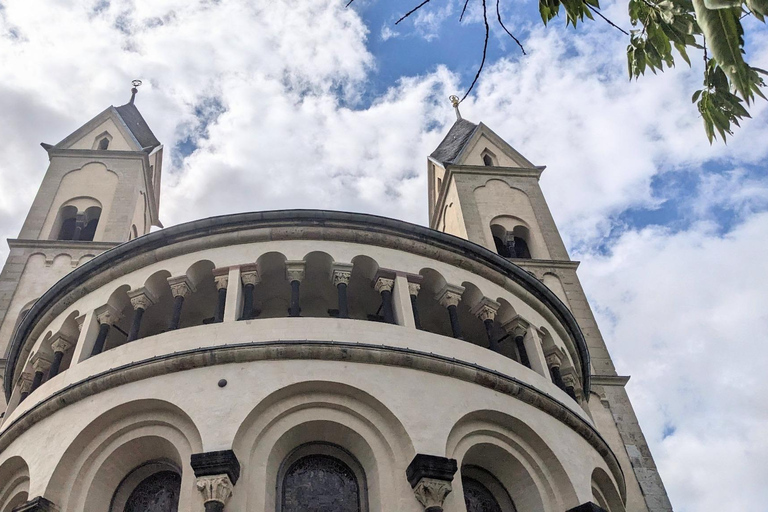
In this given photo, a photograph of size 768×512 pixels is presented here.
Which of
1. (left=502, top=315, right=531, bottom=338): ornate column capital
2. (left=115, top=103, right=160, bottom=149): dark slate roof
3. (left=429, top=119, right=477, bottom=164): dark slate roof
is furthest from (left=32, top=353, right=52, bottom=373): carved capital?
(left=429, top=119, right=477, bottom=164): dark slate roof

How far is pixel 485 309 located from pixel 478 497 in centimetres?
420

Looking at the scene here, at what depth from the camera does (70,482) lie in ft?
37.6

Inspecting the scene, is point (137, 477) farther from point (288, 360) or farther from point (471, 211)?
point (471, 211)

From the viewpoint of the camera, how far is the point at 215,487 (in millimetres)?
10062

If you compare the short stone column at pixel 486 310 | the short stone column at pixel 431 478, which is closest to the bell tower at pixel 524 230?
the short stone column at pixel 486 310

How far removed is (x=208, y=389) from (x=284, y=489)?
2149 mm

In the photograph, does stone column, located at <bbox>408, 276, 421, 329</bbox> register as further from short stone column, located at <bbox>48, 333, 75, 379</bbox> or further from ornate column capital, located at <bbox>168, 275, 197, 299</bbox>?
short stone column, located at <bbox>48, 333, 75, 379</bbox>

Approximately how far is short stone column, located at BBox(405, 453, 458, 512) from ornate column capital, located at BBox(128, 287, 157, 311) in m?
6.75

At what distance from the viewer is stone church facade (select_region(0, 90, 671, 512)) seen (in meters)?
11.3

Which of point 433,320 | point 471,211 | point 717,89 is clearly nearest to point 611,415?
point 433,320

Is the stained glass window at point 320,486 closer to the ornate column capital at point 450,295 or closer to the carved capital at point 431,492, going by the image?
the carved capital at point 431,492

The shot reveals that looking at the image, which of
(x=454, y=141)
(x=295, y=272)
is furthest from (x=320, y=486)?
(x=454, y=141)

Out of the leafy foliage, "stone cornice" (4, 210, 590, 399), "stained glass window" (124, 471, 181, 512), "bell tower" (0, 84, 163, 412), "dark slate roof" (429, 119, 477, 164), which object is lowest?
the leafy foliage

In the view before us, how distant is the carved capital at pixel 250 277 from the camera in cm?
1383
